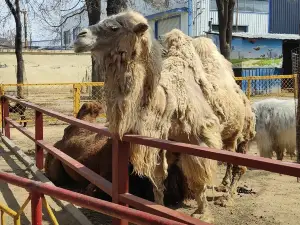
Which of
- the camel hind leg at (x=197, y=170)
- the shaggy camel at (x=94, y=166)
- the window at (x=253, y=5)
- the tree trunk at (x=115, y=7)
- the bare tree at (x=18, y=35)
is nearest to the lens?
the camel hind leg at (x=197, y=170)

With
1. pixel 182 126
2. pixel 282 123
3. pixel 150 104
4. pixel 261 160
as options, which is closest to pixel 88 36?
pixel 150 104

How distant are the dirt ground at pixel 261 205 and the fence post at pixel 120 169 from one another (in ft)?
4.68

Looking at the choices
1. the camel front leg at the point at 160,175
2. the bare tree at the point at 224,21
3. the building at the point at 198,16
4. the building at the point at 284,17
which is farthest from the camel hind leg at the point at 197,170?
the building at the point at 284,17

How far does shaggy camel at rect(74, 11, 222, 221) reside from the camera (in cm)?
388

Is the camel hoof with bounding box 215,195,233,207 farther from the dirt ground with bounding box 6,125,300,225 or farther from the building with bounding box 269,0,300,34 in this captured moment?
the building with bounding box 269,0,300,34

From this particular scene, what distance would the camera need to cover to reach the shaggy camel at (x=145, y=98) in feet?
12.7

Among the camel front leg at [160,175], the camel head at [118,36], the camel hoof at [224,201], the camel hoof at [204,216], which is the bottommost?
the camel hoof at [224,201]

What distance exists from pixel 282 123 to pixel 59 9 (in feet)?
38.3

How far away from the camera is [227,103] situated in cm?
569

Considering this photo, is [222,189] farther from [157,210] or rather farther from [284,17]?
[284,17]

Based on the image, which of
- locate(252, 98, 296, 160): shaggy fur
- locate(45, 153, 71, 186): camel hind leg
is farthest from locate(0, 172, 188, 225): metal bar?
locate(252, 98, 296, 160): shaggy fur

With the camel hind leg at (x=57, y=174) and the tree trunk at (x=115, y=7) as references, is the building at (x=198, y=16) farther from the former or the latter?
the camel hind leg at (x=57, y=174)

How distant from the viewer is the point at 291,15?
3503 centimetres

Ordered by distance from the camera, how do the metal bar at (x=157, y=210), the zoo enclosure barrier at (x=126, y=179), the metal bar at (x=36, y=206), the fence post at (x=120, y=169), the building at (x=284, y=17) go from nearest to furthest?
the zoo enclosure barrier at (x=126, y=179) < the metal bar at (x=36, y=206) < the metal bar at (x=157, y=210) < the fence post at (x=120, y=169) < the building at (x=284, y=17)
